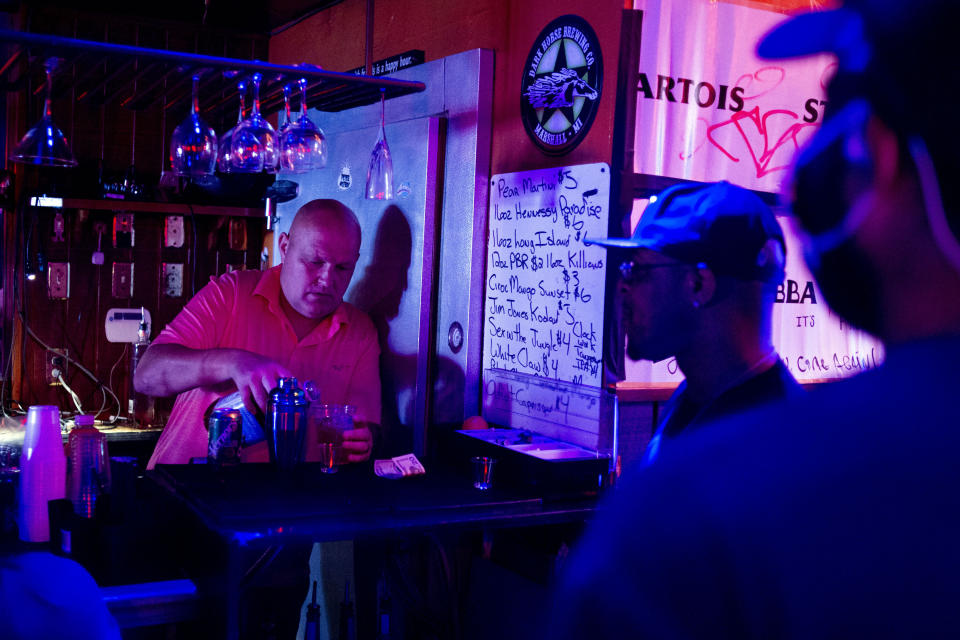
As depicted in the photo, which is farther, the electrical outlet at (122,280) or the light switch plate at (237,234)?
the light switch plate at (237,234)

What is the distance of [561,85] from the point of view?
10.1 ft

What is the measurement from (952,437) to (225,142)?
3030 mm

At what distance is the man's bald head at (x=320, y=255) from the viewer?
3.44 metres

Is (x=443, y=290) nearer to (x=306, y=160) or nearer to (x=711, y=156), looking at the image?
(x=306, y=160)

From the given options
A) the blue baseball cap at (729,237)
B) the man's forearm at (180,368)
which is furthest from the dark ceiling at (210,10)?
the blue baseball cap at (729,237)

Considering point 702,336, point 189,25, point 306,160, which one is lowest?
point 702,336

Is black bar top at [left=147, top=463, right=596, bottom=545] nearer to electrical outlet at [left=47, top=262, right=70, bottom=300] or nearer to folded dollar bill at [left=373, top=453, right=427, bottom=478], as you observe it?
folded dollar bill at [left=373, top=453, right=427, bottom=478]

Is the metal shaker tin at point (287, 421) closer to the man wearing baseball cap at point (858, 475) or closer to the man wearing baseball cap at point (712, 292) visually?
the man wearing baseball cap at point (712, 292)

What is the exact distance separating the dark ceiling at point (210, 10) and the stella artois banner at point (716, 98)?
92.2 inches

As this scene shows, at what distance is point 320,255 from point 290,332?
1.13 feet

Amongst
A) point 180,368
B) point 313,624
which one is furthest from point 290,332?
point 313,624

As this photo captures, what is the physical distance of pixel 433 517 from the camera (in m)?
2.35

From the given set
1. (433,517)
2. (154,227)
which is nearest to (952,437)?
(433,517)

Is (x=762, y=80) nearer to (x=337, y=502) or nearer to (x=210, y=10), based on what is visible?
(x=337, y=502)
